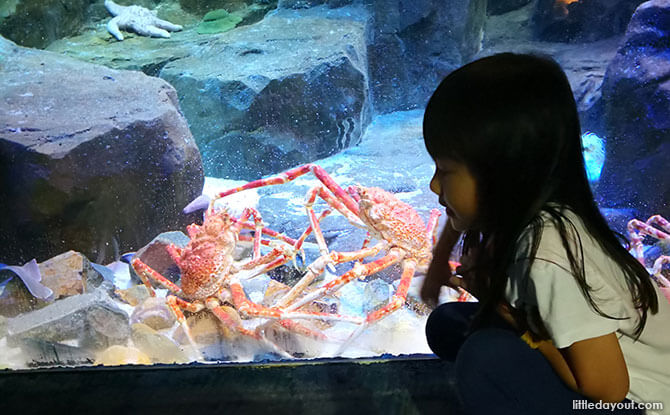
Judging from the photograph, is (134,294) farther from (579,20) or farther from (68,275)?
(579,20)

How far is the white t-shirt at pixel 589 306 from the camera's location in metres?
0.62

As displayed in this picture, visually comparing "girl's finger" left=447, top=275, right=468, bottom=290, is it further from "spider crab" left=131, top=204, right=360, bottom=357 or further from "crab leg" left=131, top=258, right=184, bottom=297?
"crab leg" left=131, top=258, right=184, bottom=297

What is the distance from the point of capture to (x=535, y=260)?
63 centimetres

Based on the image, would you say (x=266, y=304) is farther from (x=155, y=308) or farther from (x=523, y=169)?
(x=523, y=169)

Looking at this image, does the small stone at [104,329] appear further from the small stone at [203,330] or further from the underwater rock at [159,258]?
the underwater rock at [159,258]

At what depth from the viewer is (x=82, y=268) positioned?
1.58 meters

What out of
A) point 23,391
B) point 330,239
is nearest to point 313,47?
point 330,239

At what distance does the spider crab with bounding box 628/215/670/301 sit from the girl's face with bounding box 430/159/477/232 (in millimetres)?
1338

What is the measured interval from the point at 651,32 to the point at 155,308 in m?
2.17

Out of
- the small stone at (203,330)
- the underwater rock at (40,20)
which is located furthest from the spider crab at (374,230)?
the underwater rock at (40,20)

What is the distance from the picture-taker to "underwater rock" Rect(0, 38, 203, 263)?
61.3 inches

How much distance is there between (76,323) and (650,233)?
205 cm

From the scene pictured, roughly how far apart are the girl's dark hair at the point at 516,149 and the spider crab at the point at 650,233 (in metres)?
1.20

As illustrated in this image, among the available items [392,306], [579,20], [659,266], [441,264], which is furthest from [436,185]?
[579,20]
